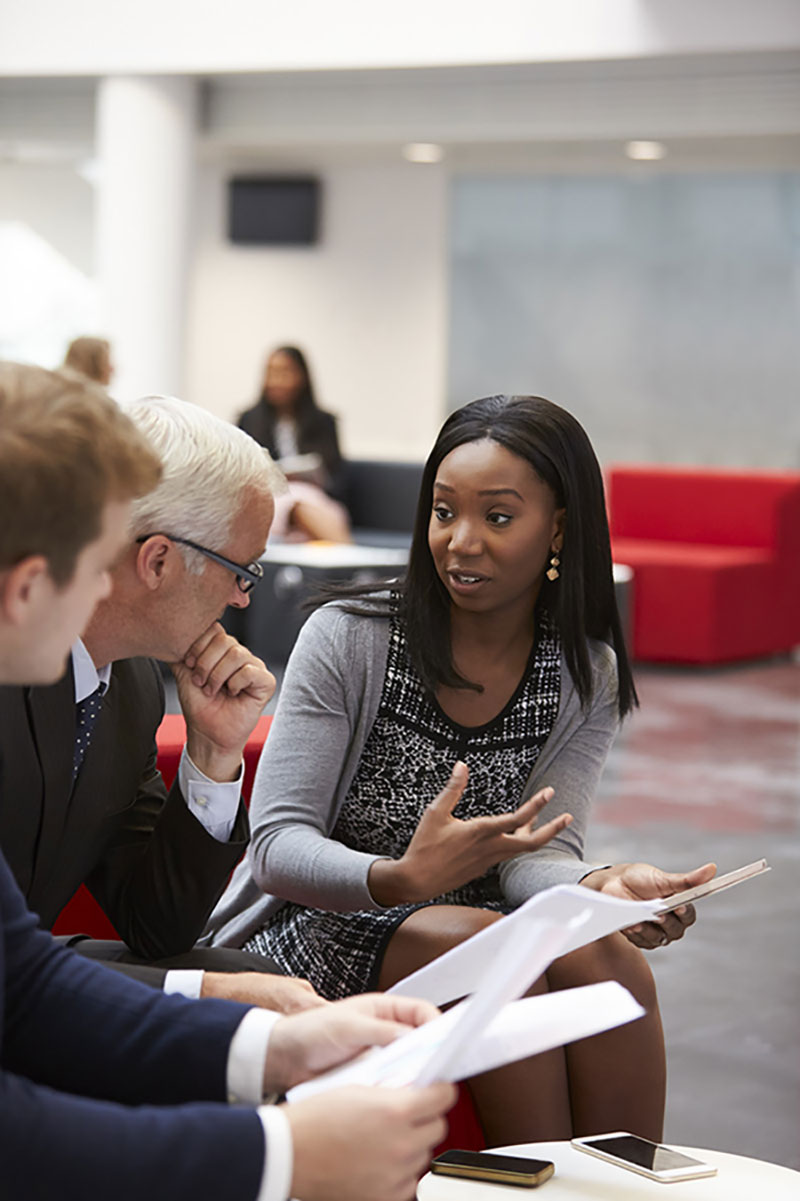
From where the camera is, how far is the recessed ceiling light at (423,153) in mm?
11497

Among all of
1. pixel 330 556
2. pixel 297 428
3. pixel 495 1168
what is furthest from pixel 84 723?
pixel 297 428

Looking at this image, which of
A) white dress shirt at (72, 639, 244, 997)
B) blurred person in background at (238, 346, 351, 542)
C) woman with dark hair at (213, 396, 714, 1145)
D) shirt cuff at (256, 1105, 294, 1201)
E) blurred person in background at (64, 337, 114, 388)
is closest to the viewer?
shirt cuff at (256, 1105, 294, 1201)

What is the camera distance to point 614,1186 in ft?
5.31

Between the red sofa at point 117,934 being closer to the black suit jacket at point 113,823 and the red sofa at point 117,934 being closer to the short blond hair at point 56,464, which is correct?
the black suit jacket at point 113,823

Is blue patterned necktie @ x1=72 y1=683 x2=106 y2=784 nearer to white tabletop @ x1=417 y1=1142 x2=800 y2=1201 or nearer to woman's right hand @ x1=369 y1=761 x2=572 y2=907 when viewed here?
woman's right hand @ x1=369 y1=761 x2=572 y2=907

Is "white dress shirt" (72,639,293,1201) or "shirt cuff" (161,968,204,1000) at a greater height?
"white dress shirt" (72,639,293,1201)

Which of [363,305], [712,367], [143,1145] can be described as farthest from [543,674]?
[363,305]

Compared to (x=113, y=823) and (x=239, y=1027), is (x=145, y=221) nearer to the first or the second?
(x=113, y=823)

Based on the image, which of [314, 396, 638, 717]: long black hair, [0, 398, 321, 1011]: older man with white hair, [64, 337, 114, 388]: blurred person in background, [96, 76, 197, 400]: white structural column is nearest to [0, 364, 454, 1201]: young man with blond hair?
[0, 398, 321, 1011]: older man with white hair

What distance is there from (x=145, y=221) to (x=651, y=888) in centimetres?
807

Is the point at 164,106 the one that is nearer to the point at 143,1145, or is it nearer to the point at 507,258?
the point at 507,258

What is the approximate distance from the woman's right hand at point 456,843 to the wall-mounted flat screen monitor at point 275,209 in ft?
35.3

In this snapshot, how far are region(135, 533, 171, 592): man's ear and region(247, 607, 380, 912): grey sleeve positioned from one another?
47cm

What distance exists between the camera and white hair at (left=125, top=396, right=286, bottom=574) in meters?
1.84
